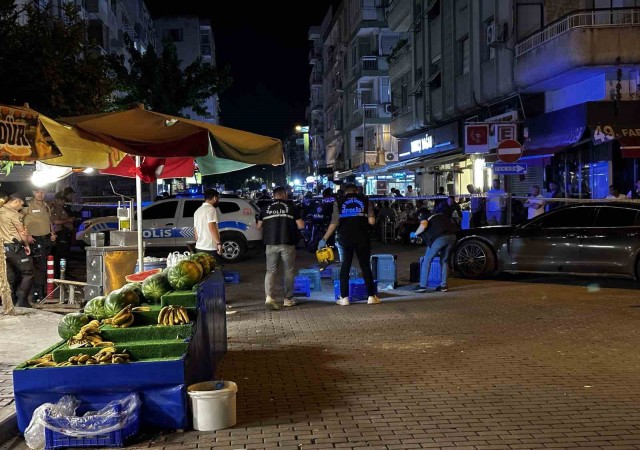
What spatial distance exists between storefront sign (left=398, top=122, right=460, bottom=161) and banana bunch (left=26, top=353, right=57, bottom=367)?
24.6 m

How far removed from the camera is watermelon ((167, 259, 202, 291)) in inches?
277


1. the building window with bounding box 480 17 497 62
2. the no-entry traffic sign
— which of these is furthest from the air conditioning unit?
the no-entry traffic sign

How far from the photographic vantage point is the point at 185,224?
18.9 m

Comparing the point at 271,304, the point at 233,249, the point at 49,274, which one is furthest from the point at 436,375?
the point at 233,249

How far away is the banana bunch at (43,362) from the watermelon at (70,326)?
1.34ft

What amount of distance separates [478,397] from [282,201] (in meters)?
5.63

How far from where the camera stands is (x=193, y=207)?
19.0 m

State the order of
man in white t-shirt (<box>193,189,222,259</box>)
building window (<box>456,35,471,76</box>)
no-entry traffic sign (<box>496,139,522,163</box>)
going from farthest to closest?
building window (<box>456,35,471,76</box>)
no-entry traffic sign (<box>496,139,522,163</box>)
man in white t-shirt (<box>193,189,222,259</box>)

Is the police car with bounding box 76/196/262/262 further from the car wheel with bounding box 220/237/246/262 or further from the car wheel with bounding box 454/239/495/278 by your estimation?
the car wheel with bounding box 454/239/495/278

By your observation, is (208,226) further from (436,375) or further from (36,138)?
(436,375)

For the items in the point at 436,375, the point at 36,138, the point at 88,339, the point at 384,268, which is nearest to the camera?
the point at 88,339

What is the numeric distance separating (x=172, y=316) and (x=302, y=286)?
633 cm

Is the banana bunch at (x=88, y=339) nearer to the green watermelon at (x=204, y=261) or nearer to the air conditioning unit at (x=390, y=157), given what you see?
the green watermelon at (x=204, y=261)

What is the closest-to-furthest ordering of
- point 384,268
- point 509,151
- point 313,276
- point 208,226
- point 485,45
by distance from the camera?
1. point 208,226
2. point 313,276
3. point 384,268
4. point 509,151
5. point 485,45
